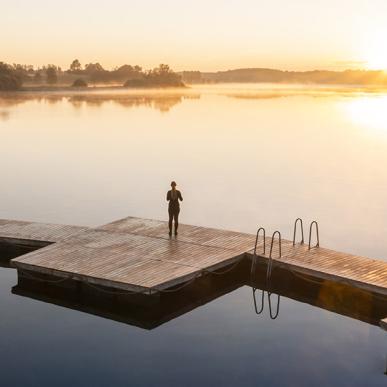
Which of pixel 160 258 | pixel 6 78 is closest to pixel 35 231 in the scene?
pixel 160 258

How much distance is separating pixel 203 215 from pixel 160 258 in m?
13.6

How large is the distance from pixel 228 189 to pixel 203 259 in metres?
23.0

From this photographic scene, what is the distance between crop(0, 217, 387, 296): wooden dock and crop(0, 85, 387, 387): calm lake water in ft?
3.78

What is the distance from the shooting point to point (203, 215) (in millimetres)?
36031

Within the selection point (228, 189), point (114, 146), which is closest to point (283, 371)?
point (228, 189)

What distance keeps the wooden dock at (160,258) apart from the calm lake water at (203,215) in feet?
3.78

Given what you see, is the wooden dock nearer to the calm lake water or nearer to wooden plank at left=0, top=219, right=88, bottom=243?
wooden plank at left=0, top=219, right=88, bottom=243

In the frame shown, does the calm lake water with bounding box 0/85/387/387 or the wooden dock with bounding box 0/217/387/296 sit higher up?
the wooden dock with bounding box 0/217/387/296

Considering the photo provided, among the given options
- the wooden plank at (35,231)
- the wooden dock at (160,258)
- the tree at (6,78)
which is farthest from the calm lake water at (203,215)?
the tree at (6,78)

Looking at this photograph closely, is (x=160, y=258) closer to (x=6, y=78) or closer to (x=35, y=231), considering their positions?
(x=35, y=231)

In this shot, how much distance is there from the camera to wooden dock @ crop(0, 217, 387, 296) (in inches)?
819

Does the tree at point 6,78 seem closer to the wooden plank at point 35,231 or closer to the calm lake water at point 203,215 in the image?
the calm lake water at point 203,215

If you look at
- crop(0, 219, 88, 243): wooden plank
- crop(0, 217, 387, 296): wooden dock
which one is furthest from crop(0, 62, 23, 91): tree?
crop(0, 217, 387, 296): wooden dock

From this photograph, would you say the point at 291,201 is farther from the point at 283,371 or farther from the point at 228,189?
the point at 283,371
